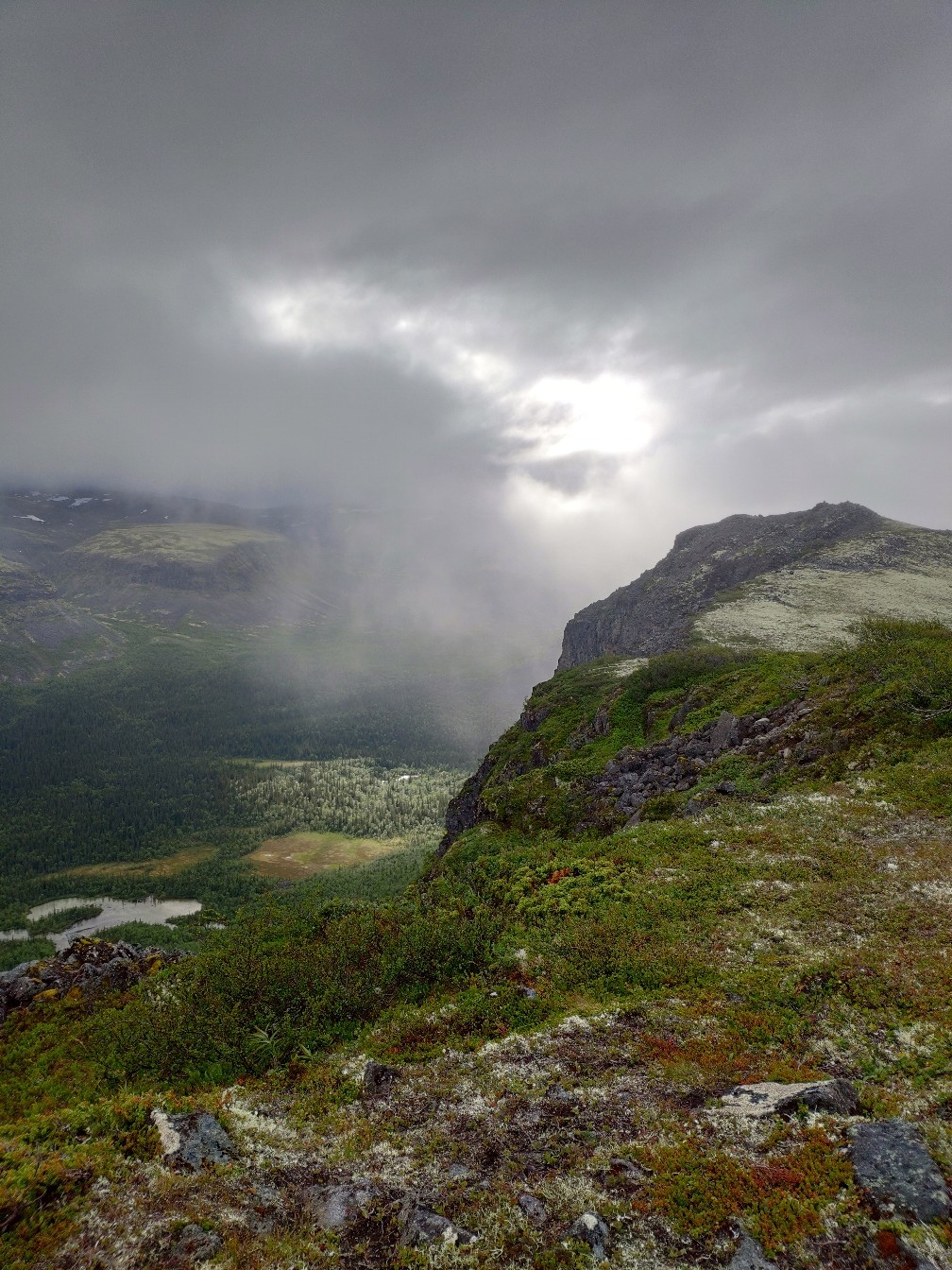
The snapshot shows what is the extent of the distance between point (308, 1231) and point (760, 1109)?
9.35 metres

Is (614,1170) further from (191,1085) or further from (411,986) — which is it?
(191,1085)

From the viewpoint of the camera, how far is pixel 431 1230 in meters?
9.47

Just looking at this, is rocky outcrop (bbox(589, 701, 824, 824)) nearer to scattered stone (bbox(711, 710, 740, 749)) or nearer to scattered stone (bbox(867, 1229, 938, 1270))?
scattered stone (bbox(711, 710, 740, 749))

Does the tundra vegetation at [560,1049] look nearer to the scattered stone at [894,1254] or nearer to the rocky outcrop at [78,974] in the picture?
the scattered stone at [894,1254]

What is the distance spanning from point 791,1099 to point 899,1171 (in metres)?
2.44

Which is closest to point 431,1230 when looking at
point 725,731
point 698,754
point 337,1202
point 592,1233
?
point 337,1202

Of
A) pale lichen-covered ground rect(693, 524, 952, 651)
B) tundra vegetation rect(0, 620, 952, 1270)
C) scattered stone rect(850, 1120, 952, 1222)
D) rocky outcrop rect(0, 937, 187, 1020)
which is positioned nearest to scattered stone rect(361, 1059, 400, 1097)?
tundra vegetation rect(0, 620, 952, 1270)

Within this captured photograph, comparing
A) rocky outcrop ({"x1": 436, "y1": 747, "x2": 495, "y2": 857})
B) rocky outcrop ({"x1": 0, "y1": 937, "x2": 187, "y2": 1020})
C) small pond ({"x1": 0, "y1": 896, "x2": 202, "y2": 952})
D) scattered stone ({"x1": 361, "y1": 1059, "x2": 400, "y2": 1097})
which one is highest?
scattered stone ({"x1": 361, "y1": 1059, "x2": 400, "y2": 1097})

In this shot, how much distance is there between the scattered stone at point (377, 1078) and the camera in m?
14.4

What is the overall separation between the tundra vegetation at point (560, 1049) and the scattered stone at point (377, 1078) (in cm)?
8

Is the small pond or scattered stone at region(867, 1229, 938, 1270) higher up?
scattered stone at region(867, 1229, 938, 1270)

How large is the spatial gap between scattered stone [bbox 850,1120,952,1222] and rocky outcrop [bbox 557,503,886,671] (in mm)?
92155

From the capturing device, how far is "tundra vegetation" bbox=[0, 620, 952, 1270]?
30.2 feet

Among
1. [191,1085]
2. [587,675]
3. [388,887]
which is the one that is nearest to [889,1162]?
[191,1085]
